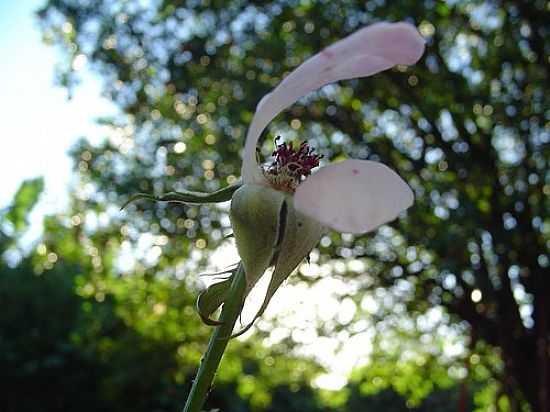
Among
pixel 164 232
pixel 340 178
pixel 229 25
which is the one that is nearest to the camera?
pixel 340 178

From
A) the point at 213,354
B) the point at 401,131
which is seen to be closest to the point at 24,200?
the point at 401,131

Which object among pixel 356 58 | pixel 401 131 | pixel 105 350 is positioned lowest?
pixel 105 350

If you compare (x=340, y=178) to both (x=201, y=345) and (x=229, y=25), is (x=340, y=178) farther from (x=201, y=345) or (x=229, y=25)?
(x=201, y=345)

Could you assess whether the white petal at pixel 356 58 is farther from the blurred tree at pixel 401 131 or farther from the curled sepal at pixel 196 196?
the blurred tree at pixel 401 131

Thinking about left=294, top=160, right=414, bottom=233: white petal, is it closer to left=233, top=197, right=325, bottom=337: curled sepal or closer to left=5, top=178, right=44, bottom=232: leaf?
left=233, top=197, right=325, bottom=337: curled sepal

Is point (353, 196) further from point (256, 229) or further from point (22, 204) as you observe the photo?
point (22, 204)

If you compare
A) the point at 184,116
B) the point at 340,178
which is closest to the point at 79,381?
the point at 184,116
